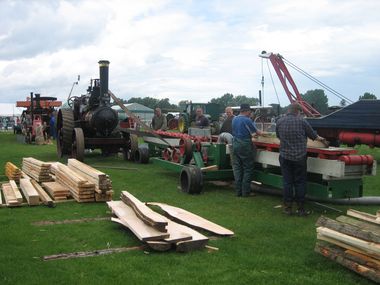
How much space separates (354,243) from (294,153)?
249cm

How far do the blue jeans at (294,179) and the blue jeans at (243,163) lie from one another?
126cm

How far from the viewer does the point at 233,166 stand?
8.41 m

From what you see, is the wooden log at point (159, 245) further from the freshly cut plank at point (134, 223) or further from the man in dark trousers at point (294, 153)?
the man in dark trousers at point (294, 153)

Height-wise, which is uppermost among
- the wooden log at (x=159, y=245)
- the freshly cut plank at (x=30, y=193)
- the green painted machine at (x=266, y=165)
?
the green painted machine at (x=266, y=165)

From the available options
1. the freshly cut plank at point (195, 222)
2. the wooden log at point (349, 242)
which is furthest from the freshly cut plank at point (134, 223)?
the wooden log at point (349, 242)

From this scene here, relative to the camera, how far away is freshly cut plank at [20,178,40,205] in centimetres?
752

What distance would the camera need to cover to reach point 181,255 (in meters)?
4.90

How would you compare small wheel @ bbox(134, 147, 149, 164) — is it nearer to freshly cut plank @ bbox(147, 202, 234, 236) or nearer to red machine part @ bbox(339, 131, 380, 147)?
red machine part @ bbox(339, 131, 380, 147)

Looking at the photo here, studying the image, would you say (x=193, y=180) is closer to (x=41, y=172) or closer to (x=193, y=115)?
(x=41, y=172)

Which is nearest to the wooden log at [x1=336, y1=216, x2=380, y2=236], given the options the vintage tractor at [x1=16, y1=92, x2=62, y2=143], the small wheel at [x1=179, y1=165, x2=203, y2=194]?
the small wheel at [x1=179, y1=165, x2=203, y2=194]

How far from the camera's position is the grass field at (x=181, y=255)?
4273 mm

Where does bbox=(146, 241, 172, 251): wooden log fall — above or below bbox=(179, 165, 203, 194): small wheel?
below

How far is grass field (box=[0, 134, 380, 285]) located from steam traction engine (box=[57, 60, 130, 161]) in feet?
18.9

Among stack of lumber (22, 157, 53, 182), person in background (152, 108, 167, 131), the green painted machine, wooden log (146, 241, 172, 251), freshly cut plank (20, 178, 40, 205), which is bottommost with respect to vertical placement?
wooden log (146, 241, 172, 251)
